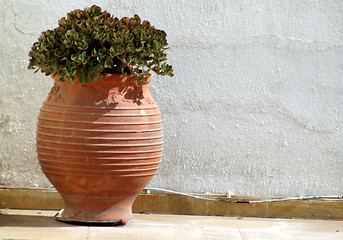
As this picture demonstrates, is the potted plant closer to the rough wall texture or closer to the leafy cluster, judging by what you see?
the leafy cluster

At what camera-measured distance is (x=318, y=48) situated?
3.68 m

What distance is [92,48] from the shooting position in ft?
9.67

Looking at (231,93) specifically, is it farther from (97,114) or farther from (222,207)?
(97,114)

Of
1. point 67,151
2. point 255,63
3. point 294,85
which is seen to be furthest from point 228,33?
point 67,151

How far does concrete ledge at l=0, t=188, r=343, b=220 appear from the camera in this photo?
12.0 feet

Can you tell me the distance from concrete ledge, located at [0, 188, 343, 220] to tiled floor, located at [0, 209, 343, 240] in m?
0.06

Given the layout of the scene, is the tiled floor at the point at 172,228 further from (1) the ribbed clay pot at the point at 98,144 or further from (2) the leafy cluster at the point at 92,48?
(2) the leafy cluster at the point at 92,48

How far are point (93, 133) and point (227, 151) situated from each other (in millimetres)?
1077

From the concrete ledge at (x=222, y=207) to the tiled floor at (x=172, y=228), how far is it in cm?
6

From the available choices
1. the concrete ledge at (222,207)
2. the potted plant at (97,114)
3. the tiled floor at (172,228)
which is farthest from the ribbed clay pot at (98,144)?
the concrete ledge at (222,207)

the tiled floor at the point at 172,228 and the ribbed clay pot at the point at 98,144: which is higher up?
the ribbed clay pot at the point at 98,144

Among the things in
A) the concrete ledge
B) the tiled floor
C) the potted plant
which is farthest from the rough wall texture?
the potted plant

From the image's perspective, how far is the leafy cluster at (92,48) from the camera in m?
2.90

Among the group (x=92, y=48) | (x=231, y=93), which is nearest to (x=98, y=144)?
(x=92, y=48)
